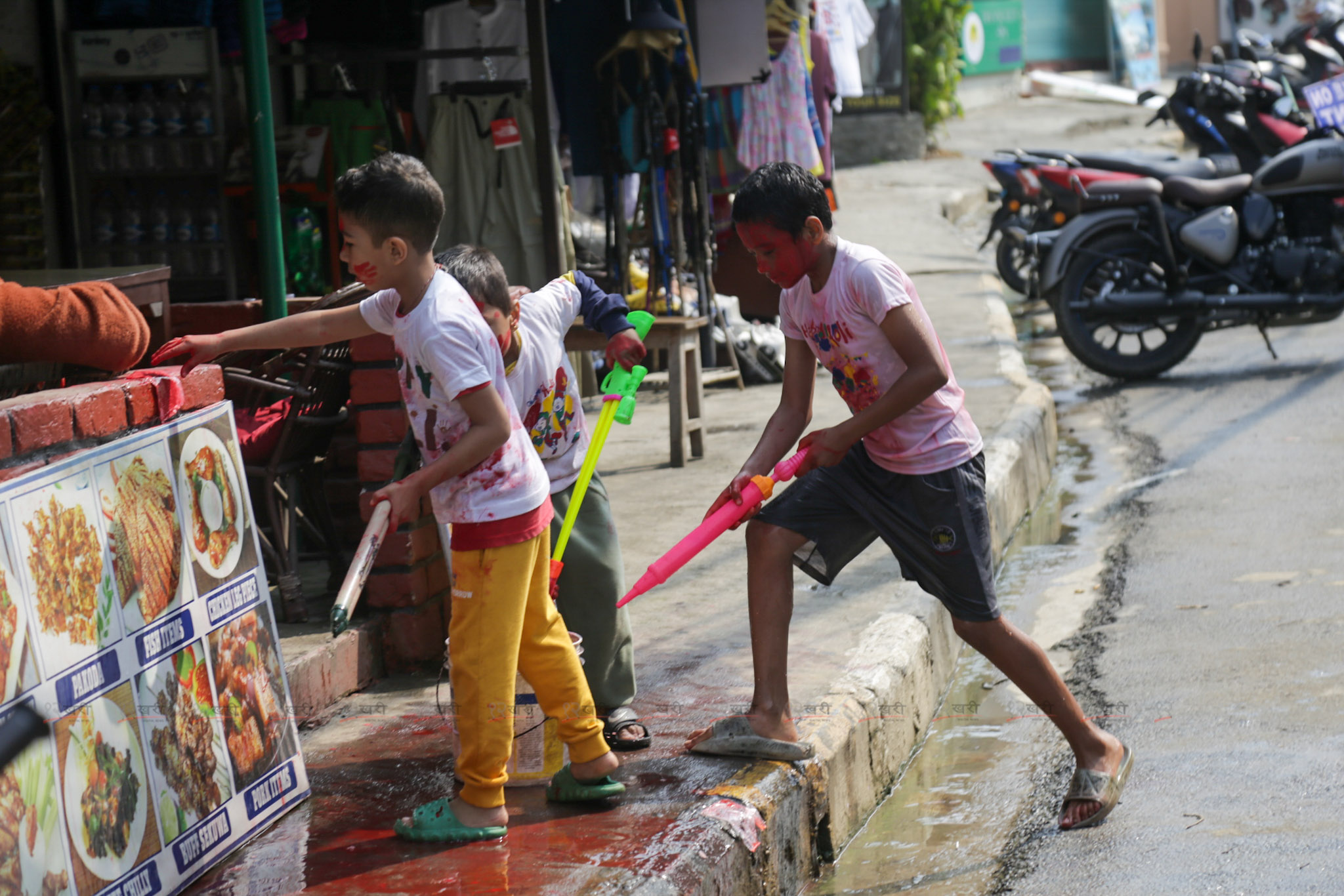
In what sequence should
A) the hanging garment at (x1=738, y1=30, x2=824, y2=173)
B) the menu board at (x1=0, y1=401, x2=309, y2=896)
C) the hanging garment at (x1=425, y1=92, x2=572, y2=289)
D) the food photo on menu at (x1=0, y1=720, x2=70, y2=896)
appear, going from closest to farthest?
the food photo on menu at (x1=0, y1=720, x2=70, y2=896), the menu board at (x1=0, y1=401, x2=309, y2=896), the hanging garment at (x1=425, y1=92, x2=572, y2=289), the hanging garment at (x1=738, y1=30, x2=824, y2=173)

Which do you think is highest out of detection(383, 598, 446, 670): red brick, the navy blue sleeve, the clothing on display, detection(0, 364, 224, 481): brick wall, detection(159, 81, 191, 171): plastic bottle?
the clothing on display

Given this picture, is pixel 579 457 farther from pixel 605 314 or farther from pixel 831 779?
pixel 831 779

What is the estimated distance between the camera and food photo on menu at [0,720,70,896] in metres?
2.23

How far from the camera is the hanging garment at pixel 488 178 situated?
23.9 ft

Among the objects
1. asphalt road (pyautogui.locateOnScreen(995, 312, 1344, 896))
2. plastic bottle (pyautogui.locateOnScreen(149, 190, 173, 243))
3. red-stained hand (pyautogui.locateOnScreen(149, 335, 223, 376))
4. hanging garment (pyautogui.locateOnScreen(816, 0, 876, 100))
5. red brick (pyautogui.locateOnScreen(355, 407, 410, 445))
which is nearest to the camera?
red-stained hand (pyautogui.locateOnScreen(149, 335, 223, 376))

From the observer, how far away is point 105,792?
2.49 meters

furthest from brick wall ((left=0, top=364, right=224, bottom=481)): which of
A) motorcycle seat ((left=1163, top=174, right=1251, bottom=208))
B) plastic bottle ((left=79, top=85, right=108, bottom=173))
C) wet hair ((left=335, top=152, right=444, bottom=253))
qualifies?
motorcycle seat ((left=1163, top=174, right=1251, bottom=208))

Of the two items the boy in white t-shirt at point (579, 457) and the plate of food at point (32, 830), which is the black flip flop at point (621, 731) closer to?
the boy in white t-shirt at point (579, 457)

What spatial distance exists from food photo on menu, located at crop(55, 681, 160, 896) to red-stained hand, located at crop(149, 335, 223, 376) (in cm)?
74

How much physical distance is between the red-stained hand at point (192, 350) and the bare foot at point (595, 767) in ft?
3.94

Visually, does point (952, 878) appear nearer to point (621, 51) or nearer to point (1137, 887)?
point (1137, 887)

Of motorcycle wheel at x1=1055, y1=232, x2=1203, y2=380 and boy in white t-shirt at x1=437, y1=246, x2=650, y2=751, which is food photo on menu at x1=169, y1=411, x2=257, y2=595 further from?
motorcycle wheel at x1=1055, y1=232, x2=1203, y2=380

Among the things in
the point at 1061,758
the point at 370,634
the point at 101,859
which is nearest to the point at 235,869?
the point at 101,859

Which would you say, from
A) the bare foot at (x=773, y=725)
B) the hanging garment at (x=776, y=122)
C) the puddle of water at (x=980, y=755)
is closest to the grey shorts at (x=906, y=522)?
the bare foot at (x=773, y=725)
